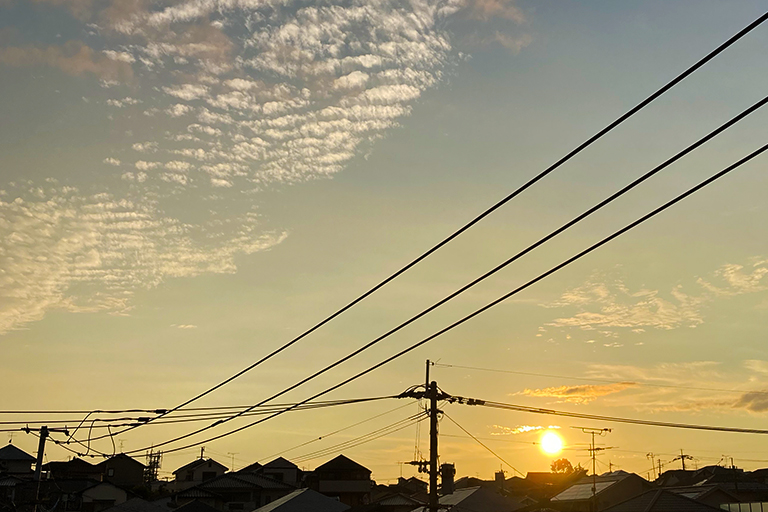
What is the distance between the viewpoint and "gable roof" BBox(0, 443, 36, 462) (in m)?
96.2

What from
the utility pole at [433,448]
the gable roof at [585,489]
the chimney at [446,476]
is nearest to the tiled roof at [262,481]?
the gable roof at [585,489]

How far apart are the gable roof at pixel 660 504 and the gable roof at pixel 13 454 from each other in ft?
266

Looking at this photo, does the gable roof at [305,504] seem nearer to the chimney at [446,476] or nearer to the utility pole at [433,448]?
the chimney at [446,476]

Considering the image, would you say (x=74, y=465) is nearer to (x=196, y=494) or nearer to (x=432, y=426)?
(x=196, y=494)

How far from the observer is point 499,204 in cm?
1116

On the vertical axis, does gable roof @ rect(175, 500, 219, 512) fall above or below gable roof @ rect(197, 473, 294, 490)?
below

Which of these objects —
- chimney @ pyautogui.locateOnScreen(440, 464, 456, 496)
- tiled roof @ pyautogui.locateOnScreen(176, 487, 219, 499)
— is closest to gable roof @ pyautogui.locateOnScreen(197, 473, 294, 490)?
tiled roof @ pyautogui.locateOnScreen(176, 487, 219, 499)

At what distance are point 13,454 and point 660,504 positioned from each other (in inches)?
3471

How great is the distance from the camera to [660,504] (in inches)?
1881

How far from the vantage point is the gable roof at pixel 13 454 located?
96162 millimetres

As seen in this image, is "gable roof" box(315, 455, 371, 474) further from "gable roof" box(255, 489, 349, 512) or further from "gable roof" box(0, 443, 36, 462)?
"gable roof" box(0, 443, 36, 462)

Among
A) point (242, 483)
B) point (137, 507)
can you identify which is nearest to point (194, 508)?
point (137, 507)

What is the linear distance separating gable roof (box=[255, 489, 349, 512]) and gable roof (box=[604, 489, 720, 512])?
22749 mm

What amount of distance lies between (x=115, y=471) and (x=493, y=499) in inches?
2782
